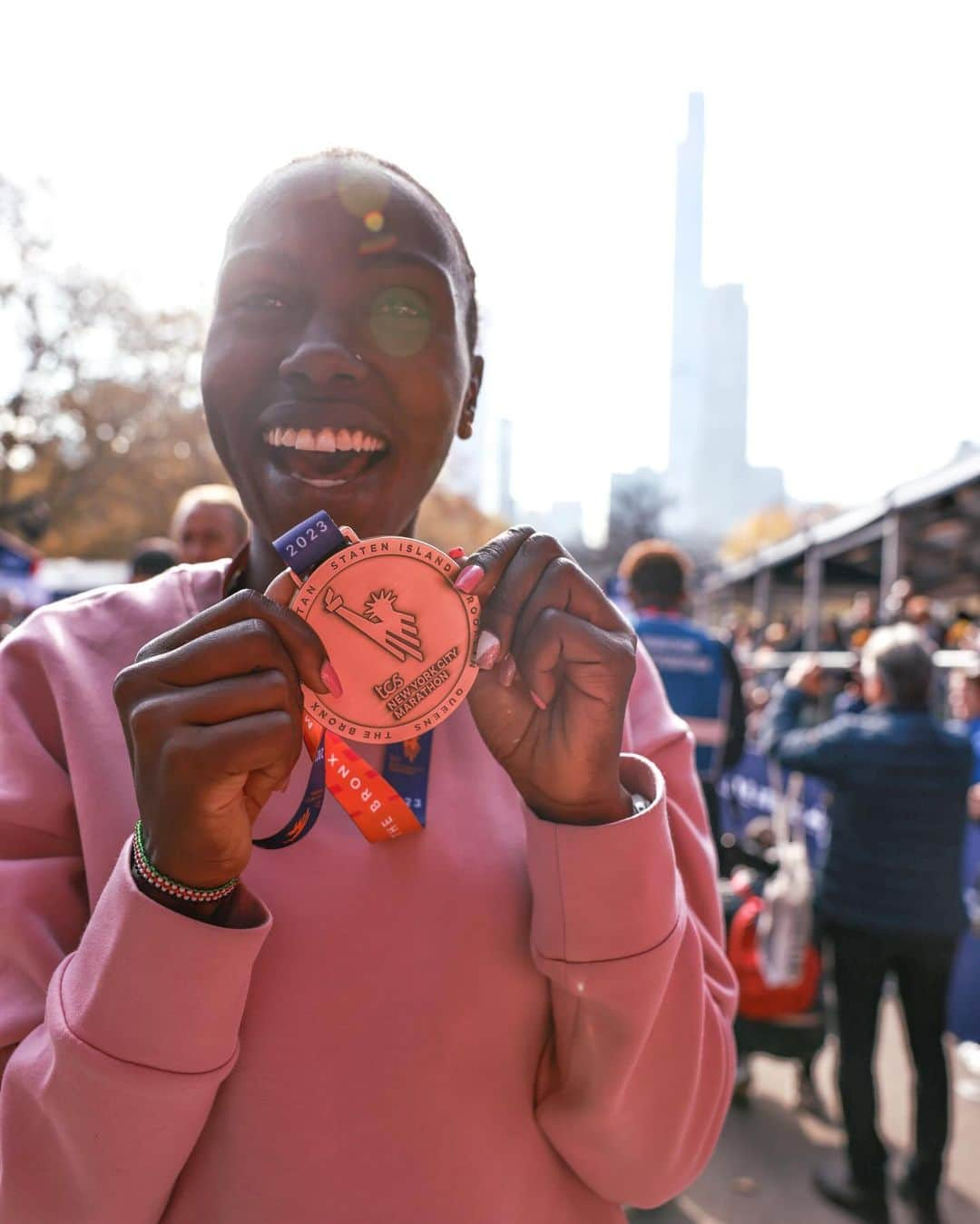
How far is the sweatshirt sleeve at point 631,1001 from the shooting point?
0.97 meters

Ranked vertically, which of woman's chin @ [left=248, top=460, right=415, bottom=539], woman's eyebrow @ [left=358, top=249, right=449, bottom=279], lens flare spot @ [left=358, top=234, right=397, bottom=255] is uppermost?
lens flare spot @ [left=358, top=234, right=397, bottom=255]

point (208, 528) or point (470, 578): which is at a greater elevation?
A: point (470, 578)

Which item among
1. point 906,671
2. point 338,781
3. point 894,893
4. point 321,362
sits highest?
point 321,362

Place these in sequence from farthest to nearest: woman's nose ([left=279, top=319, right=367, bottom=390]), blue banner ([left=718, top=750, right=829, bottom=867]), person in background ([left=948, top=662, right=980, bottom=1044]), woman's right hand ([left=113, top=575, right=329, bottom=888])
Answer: blue banner ([left=718, top=750, right=829, bottom=867]), person in background ([left=948, top=662, right=980, bottom=1044]), woman's nose ([left=279, top=319, right=367, bottom=390]), woman's right hand ([left=113, top=575, right=329, bottom=888])

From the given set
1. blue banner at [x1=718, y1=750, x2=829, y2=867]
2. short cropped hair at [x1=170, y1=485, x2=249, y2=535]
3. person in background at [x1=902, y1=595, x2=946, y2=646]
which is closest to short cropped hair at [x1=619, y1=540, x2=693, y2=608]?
short cropped hair at [x1=170, y1=485, x2=249, y2=535]

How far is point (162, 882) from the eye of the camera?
84 centimetres

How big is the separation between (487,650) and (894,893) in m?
3.49

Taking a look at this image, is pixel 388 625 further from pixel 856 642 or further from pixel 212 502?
pixel 856 642

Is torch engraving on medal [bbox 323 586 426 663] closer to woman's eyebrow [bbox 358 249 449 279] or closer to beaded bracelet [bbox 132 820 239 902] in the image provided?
beaded bracelet [bbox 132 820 239 902]

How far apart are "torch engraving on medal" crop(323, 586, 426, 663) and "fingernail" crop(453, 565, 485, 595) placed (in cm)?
6

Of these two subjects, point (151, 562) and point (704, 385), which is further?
point (704, 385)

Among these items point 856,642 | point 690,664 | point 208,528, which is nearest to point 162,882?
point 208,528

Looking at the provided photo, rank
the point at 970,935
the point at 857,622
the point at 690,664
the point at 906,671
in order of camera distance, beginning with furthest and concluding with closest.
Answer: the point at 857,622
the point at 970,935
the point at 690,664
the point at 906,671

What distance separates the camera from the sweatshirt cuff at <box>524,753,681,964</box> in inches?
38.0
